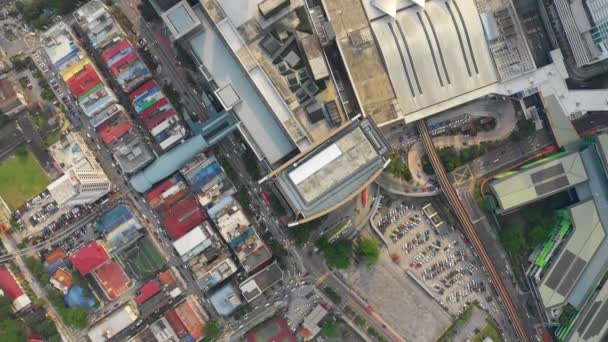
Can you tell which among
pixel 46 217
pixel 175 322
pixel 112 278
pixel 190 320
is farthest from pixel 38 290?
pixel 190 320

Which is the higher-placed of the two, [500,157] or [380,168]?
[380,168]

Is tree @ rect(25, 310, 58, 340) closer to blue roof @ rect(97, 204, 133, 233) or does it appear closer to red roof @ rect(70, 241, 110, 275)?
red roof @ rect(70, 241, 110, 275)

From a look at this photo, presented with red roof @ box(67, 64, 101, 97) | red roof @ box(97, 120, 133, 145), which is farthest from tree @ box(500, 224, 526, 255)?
red roof @ box(67, 64, 101, 97)

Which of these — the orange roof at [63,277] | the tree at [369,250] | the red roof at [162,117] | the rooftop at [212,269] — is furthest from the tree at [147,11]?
the tree at [369,250]

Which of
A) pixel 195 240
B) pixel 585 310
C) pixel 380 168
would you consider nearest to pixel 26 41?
pixel 195 240

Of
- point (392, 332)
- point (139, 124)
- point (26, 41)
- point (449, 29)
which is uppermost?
point (26, 41)

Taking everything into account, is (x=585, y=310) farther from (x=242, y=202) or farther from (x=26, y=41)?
(x=26, y=41)
